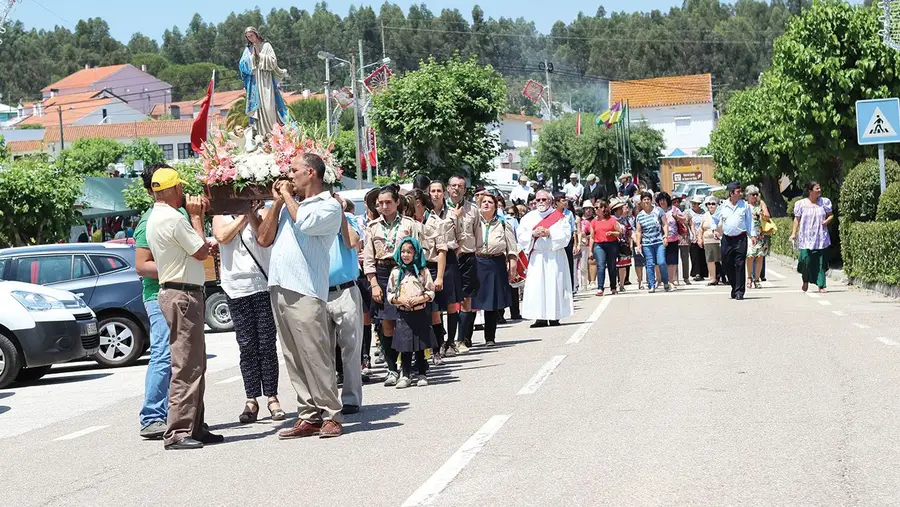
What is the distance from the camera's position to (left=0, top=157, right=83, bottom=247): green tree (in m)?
27.3

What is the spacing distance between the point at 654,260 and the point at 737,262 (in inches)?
147

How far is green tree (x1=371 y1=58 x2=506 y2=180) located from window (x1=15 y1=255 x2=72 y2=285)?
69.0 ft

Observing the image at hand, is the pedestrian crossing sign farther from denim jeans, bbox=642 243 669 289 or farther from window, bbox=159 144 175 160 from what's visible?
window, bbox=159 144 175 160

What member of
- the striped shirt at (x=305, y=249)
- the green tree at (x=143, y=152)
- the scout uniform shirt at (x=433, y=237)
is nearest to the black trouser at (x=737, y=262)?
the scout uniform shirt at (x=433, y=237)

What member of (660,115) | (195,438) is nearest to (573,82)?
(660,115)

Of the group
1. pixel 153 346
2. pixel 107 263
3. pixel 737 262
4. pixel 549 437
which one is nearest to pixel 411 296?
pixel 153 346

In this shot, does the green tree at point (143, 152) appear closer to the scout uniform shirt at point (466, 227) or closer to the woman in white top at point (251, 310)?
the scout uniform shirt at point (466, 227)

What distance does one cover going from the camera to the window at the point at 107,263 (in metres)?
16.8

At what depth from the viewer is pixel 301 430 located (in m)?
9.06

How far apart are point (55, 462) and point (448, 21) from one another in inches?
5807

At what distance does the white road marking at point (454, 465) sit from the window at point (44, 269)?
9.17 meters

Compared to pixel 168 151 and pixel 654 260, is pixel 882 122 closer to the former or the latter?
pixel 654 260

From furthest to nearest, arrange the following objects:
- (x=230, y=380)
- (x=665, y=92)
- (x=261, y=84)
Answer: (x=665, y=92) → (x=261, y=84) → (x=230, y=380)

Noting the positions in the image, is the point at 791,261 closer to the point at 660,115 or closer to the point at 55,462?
the point at 55,462
